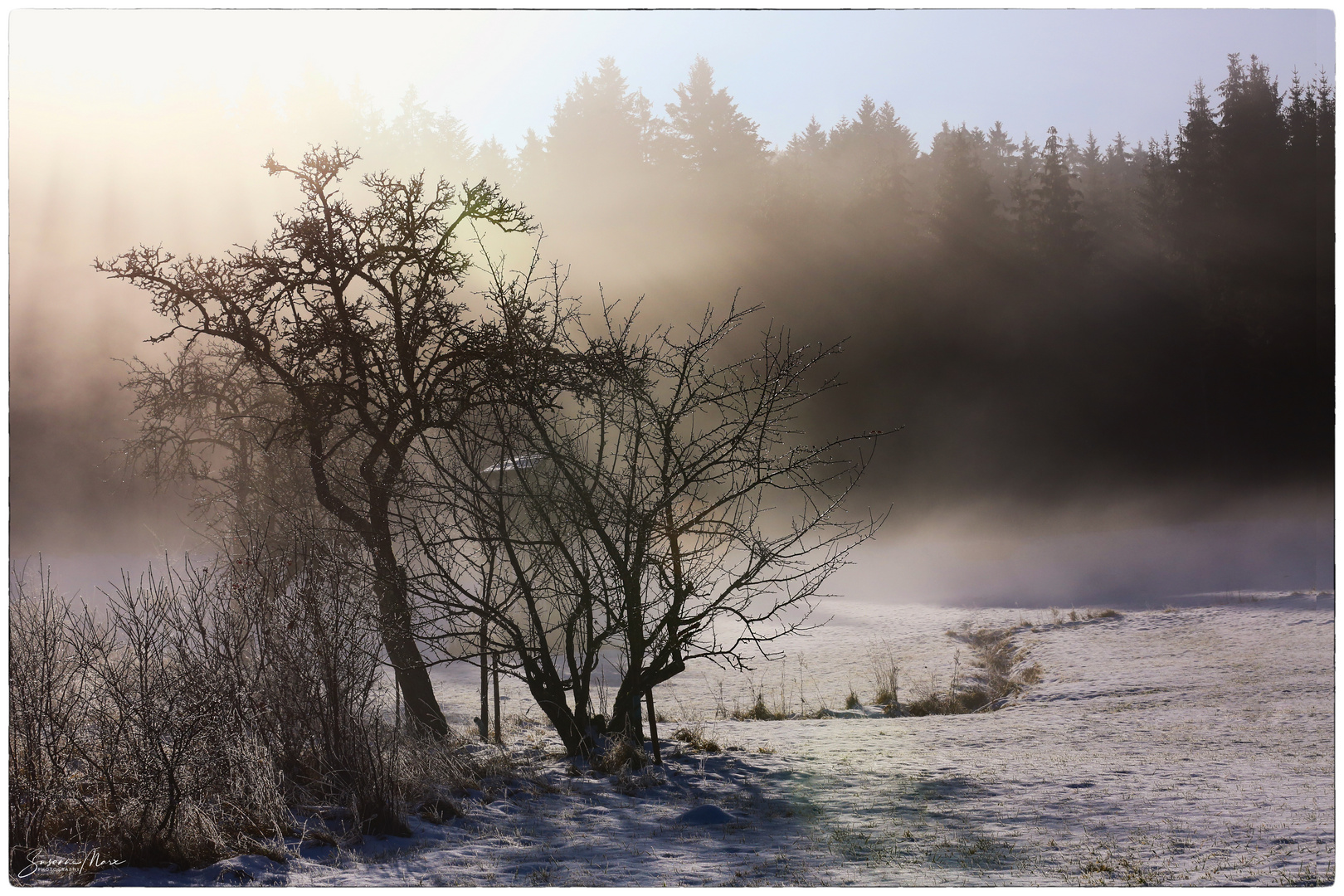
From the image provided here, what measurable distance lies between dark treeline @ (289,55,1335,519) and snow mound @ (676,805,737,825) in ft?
14.3

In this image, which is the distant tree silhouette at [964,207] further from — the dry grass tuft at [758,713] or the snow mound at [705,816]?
the snow mound at [705,816]

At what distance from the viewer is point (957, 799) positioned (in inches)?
214

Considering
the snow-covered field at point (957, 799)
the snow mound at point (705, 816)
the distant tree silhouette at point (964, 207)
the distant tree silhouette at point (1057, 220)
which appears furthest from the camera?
the distant tree silhouette at point (964, 207)

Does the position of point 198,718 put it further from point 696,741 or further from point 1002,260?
point 1002,260

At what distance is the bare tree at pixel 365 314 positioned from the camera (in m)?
6.03

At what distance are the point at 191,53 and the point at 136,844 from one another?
4.60m

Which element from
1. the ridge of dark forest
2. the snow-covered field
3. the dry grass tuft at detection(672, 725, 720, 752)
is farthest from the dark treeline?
the dry grass tuft at detection(672, 725, 720, 752)

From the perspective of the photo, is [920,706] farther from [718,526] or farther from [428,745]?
[428,745]

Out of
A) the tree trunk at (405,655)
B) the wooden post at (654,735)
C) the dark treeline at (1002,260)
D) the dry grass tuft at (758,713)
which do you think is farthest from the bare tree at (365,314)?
the dry grass tuft at (758,713)

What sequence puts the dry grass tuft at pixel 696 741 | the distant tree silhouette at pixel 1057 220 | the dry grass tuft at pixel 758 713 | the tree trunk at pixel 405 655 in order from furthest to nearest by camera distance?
the distant tree silhouette at pixel 1057 220
the dry grass tuft at pixel 758 713
the dry grass tuft at pixel 696 741
the tree trunk at pixel 405 655

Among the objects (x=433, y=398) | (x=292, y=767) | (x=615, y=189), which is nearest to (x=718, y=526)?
(x=433, y=398)

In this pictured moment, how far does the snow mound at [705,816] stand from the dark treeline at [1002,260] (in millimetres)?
4359

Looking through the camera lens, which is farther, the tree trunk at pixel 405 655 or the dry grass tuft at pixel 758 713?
the dry grass tuft at pixel 758 713

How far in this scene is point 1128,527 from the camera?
→ 14.8 metres
